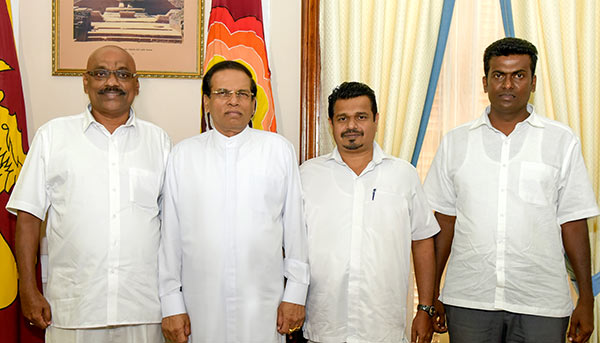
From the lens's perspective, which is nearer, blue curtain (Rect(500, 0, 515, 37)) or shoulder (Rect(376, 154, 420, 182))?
shoulder (Rect(376, 154, 420, 182))

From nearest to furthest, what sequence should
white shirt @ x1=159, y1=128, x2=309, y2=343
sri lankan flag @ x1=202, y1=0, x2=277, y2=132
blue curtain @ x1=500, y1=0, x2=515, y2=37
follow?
white shirt @ x1=159, y1=128, x2=309, y2=343
sri lankan flag @ x1=202, y1=0, x2=277, y2=132
blue curtain @ x1=500, y1=0, x2=515, y2=37

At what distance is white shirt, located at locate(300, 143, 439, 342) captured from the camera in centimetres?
203

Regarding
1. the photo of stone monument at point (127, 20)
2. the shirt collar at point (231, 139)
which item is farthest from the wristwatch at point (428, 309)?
the photo of stone monument at point (127, 20)

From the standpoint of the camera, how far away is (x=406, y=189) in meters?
2.12

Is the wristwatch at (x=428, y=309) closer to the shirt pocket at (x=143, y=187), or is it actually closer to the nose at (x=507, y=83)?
the nose at (x=507, y=83)

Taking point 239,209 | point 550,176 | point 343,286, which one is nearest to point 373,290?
point 343,286

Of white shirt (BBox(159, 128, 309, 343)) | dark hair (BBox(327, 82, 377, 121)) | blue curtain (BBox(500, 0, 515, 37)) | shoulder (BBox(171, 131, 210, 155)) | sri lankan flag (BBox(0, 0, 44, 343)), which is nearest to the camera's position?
white shirt (BBox(159, 128, 309, 343))

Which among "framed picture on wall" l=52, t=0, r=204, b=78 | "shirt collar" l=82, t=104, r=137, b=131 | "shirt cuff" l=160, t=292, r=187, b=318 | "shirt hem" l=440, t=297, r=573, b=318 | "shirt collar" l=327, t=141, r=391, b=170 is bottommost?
"shirt hem" l=440, t=297, r=573, b=318

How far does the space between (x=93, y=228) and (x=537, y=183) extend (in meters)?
1.75

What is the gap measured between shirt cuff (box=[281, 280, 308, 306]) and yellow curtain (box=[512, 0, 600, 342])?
1.68 m

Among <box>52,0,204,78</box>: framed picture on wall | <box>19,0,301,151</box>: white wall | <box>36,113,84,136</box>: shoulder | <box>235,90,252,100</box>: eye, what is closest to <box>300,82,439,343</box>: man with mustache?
<box>235,90,252,100</box>: eye

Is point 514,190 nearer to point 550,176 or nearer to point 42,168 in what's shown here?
point 550,176

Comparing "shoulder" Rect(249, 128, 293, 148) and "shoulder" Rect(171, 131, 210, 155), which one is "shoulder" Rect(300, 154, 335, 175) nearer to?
"shoulder" Rect(249, 128, 293, 148)

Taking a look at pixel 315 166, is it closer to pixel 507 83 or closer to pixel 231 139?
pixel 231 139
